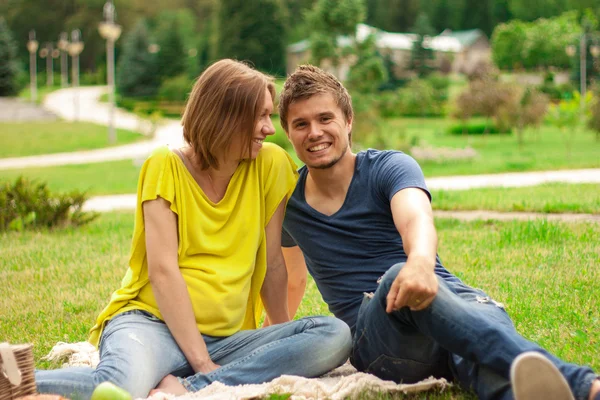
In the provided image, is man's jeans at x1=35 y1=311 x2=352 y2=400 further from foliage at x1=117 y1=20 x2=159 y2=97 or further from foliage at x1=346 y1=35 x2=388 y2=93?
foliage at x1=117 y1=20 x2=159 y2=97

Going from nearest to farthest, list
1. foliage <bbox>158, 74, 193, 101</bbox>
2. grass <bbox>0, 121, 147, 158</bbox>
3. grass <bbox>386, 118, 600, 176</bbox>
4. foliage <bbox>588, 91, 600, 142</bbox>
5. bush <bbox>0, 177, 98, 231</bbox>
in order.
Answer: bush <bbox>0, 177, 98, 231</bbox>, grass <bbox>386, 118, 600, 176</bbox>, foliage <bbox>588, 91, 600, 142</bbox>, grass <bbox>0, 121, 147, 158</bbox>, foliage <bbox>158, 74, 193, 101</bbox>

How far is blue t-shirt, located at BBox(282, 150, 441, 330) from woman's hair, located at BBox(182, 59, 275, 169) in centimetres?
49

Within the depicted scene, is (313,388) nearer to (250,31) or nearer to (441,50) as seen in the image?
(250,31)

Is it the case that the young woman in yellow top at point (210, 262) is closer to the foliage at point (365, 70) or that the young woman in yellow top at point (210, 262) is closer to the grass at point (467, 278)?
the grass at point (467, 278)

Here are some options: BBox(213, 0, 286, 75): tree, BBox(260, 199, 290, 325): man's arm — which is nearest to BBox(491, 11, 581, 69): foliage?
BBox(213, 0, 286, 75): tree

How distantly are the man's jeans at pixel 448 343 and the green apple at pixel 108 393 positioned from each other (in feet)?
3.34

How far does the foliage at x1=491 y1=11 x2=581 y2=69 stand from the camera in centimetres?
6600

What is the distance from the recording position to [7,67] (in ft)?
205

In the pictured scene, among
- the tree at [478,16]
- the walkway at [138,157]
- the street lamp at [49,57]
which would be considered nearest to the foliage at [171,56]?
the walkway at [138,157]

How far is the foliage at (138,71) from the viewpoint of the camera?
58.1 metres

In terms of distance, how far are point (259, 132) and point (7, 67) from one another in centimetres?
6484

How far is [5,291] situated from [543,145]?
23866 millimetres

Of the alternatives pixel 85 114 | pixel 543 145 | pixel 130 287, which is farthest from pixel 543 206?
pixel 85 114

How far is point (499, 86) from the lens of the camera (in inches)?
1081
